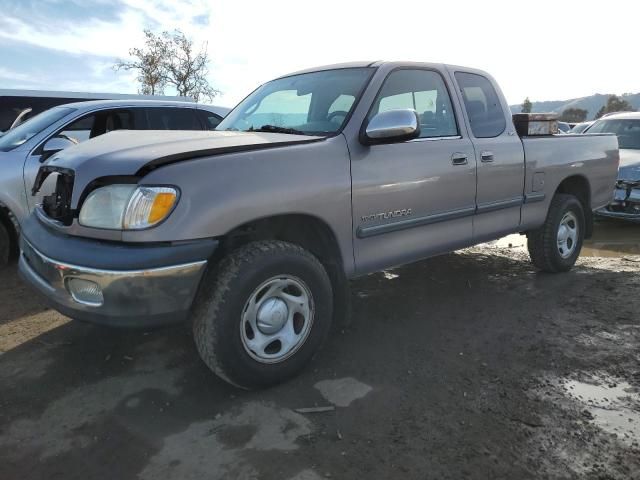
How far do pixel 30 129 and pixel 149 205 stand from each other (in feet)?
12.2

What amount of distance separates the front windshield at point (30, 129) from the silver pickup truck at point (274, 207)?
2240 mm

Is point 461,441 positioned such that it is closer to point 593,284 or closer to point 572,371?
point 572,371

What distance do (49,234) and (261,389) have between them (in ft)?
4.73

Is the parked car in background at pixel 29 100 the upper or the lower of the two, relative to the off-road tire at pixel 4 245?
upper

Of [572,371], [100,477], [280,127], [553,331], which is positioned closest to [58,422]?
[100,477]

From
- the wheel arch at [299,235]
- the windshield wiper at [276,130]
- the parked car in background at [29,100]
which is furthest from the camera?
the parked car in background at [29,100]

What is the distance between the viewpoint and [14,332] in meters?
3.63

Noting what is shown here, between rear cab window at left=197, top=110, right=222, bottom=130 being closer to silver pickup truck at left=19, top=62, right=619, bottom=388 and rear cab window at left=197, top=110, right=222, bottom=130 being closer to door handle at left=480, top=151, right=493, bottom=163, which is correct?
silver pickup truck at left=19, top=62, right=619, bottom=388

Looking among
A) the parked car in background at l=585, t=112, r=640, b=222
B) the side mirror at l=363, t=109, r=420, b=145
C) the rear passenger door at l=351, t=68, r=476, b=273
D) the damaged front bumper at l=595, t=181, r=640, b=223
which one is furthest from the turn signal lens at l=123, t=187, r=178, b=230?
the damaged front bumper at l=595, t=181, r=640, b=223

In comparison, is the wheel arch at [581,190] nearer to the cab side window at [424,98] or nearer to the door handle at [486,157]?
the door handle at [486,157]

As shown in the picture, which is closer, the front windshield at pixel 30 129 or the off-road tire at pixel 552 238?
the off-road tire at pixel 552 238

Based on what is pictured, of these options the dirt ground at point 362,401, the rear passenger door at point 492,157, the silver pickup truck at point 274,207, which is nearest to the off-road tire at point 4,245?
the dirt ground at point 362,401

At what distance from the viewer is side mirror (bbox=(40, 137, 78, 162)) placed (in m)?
4.90

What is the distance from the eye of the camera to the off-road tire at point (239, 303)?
254 cm
